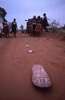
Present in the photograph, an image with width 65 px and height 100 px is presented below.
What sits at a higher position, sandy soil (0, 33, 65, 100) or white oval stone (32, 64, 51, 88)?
white oval stone (32, 64, 51, 88)

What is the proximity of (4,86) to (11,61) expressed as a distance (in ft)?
5.73

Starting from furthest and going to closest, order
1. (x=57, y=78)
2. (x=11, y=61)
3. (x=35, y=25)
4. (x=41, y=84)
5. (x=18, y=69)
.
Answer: (x=35, y=25), (x=11, y=61), (x=18, y=69), (x=57, y=78), (x=41, y=84)

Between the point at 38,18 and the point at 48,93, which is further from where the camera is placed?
the point at 38,18

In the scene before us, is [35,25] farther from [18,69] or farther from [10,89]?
[10,89]

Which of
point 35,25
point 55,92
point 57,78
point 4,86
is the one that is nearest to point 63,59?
point 57,78

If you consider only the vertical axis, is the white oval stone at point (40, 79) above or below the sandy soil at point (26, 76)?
above

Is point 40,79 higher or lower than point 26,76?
higher

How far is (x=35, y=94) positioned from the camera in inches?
160

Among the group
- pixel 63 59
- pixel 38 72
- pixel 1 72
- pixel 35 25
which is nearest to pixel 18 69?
pixel 1 72

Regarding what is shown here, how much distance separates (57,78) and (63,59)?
1581 mm

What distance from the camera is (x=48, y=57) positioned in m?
6.50

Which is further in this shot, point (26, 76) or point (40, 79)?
point (26, 76)

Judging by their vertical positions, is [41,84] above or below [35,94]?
above

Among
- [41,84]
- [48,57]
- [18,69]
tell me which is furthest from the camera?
[48,57]
